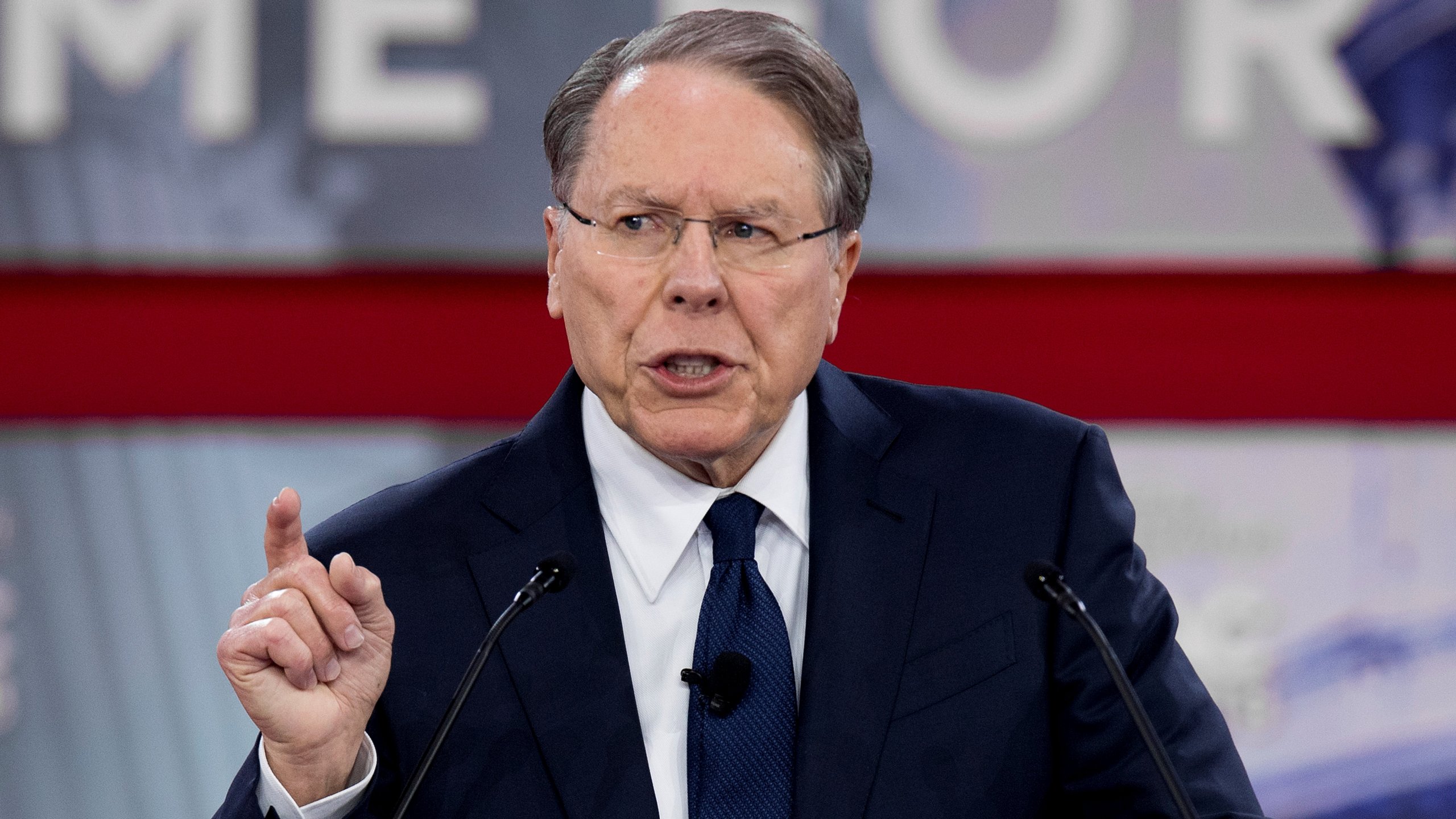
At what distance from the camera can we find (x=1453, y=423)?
9.77 feet

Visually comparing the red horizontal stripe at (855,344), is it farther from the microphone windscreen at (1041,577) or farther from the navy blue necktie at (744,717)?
the microphone windscreen at (1041,577)

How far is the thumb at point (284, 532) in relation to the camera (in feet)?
3.87

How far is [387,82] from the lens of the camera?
3.03 m

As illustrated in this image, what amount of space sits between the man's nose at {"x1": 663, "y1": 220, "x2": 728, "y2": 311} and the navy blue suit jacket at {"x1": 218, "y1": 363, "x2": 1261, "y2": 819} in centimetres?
24

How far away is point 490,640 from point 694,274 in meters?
0.42

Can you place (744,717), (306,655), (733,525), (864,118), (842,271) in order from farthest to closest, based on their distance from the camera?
1. (864,118)
2. (842,271)
3. (733,525)
4. (744,717)
5. (306,655)

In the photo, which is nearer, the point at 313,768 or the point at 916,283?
the point at 313,768

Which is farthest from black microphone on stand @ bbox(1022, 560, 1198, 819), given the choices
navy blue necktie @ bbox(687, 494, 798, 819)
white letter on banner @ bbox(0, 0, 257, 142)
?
white letter on banner @ bbox(0, 0, 257, 142)

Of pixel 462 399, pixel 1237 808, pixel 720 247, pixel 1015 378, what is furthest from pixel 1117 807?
pixel 462 399

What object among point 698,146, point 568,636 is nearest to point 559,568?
point 568,636

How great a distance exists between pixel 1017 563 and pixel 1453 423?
6.32 feet

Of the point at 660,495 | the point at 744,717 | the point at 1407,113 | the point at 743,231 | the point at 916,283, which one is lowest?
the point at 744,717

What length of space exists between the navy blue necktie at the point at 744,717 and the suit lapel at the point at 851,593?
0.07ft

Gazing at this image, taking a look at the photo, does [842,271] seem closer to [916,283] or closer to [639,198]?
[639,198]
